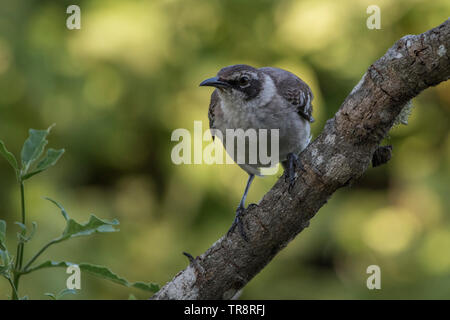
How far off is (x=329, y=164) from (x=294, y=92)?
4.31 ft

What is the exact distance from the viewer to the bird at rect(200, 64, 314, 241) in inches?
130

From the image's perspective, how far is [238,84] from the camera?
11.1ft

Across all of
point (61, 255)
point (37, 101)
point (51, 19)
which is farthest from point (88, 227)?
point (51, 19)

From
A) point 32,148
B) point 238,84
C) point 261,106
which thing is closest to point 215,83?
point 238,84

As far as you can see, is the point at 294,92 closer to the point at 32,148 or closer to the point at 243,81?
Answer: the point at 243,81

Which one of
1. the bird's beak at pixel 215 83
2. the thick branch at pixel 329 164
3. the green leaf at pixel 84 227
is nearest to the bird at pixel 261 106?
the bird's beak at pixel 215 83

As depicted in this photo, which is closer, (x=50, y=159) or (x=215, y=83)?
(x=50, y=159)

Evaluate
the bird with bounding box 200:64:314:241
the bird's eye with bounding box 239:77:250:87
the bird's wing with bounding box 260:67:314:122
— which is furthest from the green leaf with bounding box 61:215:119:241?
the bird's wing with bounding box 260:67:314:122

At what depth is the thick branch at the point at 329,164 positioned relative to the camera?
2.07 meters

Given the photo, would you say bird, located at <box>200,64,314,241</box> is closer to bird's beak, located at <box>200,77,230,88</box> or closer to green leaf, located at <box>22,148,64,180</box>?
bird's beak, located at <box>200,77,230,88</box>

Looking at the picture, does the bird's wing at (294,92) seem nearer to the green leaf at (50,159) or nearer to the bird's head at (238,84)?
the bird's head at (238,84)

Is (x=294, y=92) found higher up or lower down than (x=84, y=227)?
higher up

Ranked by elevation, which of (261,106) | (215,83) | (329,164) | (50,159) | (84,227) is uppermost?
(215,83)
